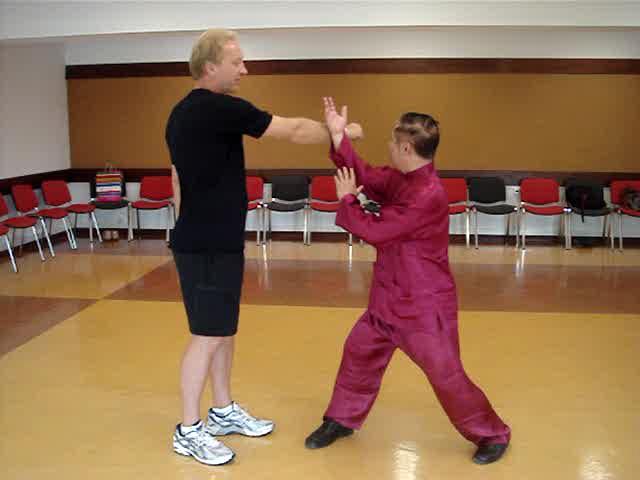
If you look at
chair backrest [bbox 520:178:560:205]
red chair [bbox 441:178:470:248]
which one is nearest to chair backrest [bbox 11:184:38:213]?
red chair [bbox 441:178:470:248]

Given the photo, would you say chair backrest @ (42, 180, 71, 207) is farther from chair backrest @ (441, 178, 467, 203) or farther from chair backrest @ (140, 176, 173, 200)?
chair backrest @ (441, 178, 467, 203)

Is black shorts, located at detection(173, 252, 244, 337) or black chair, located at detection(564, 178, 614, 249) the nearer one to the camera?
black shorts, located at detection(173, 252, 244, 337)

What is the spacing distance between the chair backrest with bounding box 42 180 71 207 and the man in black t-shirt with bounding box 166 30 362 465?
6.40 m

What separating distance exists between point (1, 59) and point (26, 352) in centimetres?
490

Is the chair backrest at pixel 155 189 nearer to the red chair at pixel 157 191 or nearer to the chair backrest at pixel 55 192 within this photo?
the red chair at pixel 157 191

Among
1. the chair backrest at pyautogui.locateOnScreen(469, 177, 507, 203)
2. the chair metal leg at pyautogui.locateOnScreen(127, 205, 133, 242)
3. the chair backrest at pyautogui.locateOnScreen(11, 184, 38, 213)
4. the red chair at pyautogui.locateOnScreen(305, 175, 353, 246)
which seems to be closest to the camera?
the chair backrest at pyautogui.locateOnScreen(11, 184, 38, 213)

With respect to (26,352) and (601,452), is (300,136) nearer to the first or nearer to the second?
(601,452)

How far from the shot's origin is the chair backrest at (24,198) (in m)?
8.27

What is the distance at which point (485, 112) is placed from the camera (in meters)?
9.12

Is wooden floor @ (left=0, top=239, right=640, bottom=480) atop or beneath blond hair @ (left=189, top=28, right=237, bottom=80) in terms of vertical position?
beneath

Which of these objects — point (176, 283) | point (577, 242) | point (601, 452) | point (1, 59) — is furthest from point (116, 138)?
point (601, 452)

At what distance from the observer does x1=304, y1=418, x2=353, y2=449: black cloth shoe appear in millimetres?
3363

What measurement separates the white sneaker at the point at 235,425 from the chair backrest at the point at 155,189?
6.33 m

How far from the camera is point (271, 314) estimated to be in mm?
5719
